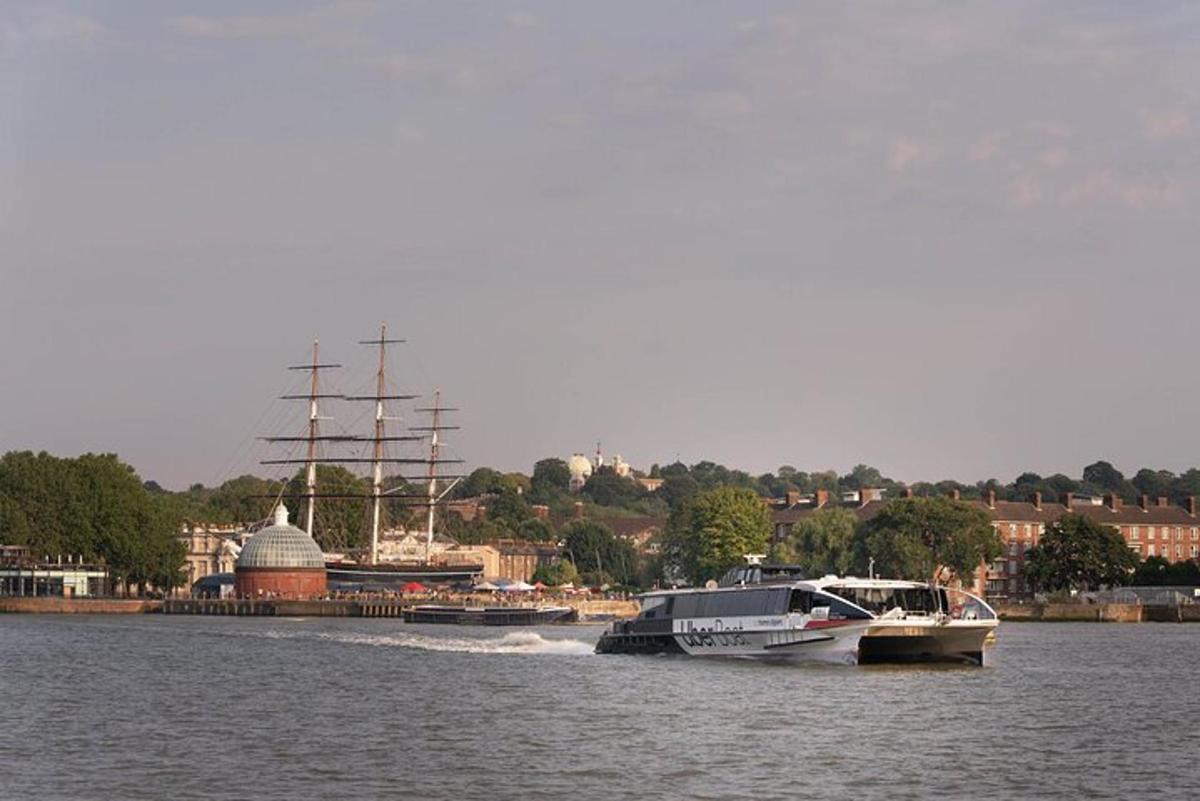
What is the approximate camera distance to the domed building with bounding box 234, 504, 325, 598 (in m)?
182

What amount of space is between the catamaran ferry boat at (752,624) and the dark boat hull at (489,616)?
59.1 metres

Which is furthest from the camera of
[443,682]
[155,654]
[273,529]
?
[273,529]

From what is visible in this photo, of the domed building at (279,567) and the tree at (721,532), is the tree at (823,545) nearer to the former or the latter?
the tree at (721,532)

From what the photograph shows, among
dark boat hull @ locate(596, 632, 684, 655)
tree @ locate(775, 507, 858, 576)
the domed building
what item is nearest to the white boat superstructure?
dark boat hull @ locate(596, 632, 684, 655)

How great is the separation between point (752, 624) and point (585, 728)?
84.9 ft

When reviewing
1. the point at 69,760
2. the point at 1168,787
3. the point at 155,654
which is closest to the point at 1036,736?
the point at 1168,787

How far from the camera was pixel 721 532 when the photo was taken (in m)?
188

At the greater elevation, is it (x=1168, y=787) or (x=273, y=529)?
(x=273, y=529)

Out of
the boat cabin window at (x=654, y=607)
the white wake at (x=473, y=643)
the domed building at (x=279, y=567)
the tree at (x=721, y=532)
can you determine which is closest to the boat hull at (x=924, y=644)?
the boat cabin window at (x=654, y=607)

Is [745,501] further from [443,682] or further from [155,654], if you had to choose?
[443,682]

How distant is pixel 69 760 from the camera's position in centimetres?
4559

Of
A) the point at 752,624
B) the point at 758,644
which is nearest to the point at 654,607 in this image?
the point at 752,624

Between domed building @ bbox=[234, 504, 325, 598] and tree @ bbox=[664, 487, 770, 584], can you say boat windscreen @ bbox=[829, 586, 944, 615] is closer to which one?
tree @ bbox=[664, 487, 770, 584]

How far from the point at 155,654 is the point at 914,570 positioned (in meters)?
90.7
